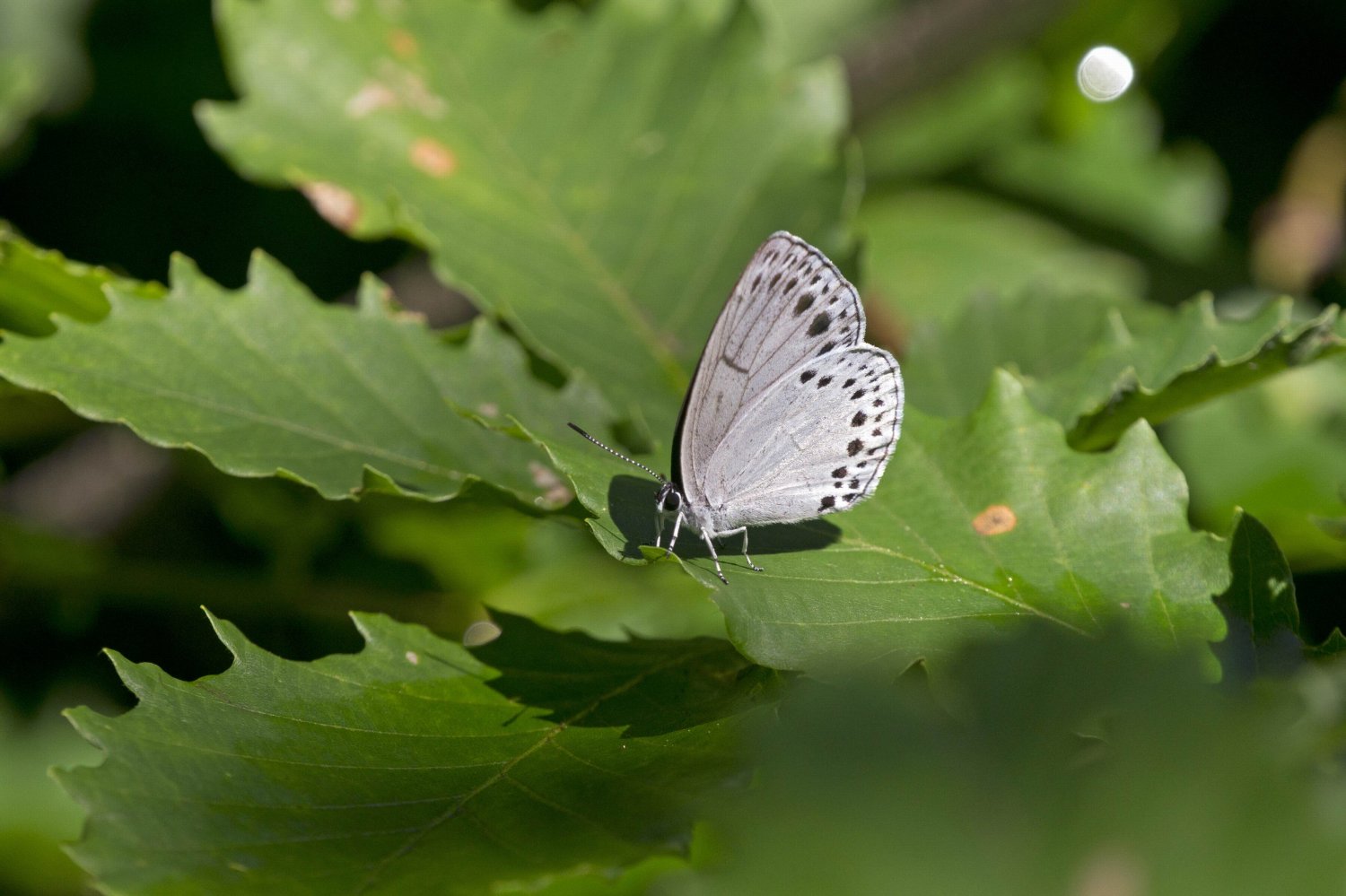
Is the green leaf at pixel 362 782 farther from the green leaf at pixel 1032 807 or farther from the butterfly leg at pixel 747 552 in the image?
the green leaf at pixel 1032 807

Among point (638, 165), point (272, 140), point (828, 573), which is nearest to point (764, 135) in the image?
point (638, 165)

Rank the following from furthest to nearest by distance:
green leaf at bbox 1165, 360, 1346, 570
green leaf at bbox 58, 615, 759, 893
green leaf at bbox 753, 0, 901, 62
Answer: green leaf at bbox 753, 0, 901, 62, green leaf at bbox 1165, 360, 1346, 570, green leaf at bbox 58, 615, 759, 893

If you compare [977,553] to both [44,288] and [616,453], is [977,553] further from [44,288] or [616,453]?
[44,288]

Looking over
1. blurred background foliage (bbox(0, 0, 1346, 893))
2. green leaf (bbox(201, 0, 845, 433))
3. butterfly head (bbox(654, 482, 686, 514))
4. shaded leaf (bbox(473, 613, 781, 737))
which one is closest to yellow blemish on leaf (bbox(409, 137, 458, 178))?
green leaf (bbox(201, 0, 845, 433))

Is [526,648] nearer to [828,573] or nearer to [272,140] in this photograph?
[828,573]

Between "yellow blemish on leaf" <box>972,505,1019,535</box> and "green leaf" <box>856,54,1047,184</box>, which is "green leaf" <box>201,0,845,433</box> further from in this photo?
"green leaf" <box>856,54,1047,184</box>

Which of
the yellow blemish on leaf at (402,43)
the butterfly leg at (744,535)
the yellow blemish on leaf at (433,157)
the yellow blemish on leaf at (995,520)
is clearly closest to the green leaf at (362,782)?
the butterfly leg at (744,535)

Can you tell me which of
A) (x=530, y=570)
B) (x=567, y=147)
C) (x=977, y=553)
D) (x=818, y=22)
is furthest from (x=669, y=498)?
(x=818, y=22)
